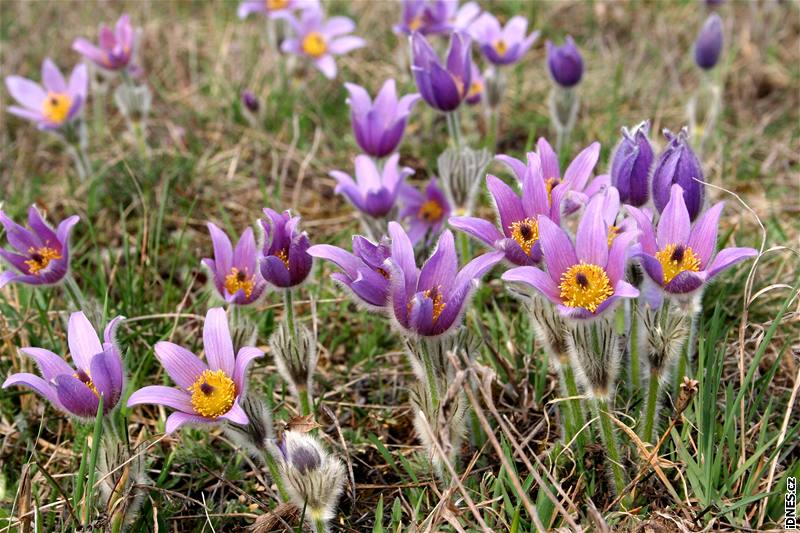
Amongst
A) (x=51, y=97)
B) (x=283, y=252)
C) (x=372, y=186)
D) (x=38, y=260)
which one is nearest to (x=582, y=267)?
(x=283, y=252)

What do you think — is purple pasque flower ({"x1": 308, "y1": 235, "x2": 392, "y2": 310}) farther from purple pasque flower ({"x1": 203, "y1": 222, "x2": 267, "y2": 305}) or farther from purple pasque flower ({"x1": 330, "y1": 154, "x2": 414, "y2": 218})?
purple pasque flower ({"x1": 330, "y1": 154, "x2": 414, "y2": 218})

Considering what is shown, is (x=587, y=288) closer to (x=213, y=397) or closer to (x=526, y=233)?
(x=526, y=233)

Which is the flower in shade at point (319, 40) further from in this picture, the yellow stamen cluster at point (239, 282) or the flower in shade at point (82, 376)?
the flower in shade at point (82, 376)

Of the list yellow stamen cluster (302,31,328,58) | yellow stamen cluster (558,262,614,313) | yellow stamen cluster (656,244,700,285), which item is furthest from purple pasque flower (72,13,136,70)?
yellow stamen cluster (656,244,700,285)

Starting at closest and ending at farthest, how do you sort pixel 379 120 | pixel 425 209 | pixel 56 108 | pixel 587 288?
pixel 587 288, pixel 379 120, pixel 425 209, pixel 56 108

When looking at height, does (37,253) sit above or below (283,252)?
below

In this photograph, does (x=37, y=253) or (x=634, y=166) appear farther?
(x=37, y=253)
